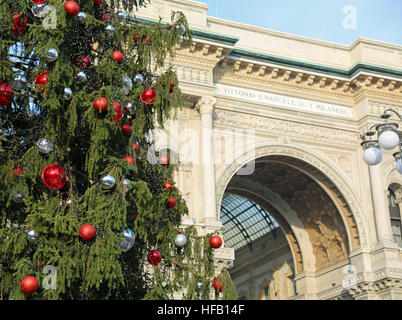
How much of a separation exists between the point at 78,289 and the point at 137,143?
2.91 meters

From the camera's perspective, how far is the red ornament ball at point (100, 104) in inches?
338

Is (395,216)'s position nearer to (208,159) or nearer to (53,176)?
(208,159)

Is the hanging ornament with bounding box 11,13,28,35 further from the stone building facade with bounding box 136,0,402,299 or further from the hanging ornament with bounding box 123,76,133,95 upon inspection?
the stone building facade with bounding box 136,0,402,299

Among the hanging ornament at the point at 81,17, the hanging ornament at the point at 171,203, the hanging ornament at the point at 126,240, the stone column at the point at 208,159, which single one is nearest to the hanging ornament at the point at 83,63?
the hanging ornament at the point at 81,17

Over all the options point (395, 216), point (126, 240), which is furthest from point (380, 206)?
point (126, 240)

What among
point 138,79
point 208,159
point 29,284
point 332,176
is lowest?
point 29,284

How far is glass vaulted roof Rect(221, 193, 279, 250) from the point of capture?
40562 mm

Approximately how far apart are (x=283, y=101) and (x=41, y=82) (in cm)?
2217

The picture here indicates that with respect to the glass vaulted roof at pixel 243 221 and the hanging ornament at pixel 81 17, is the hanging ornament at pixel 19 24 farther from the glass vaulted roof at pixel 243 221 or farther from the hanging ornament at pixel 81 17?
the glass vaulted roof at pixel 243 221

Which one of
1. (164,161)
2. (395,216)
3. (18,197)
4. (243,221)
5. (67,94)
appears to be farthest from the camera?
(243,221)

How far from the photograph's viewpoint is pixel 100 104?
8578mm

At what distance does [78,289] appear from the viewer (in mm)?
8531

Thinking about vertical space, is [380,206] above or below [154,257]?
above

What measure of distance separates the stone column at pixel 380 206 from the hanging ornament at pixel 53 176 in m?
22.4
